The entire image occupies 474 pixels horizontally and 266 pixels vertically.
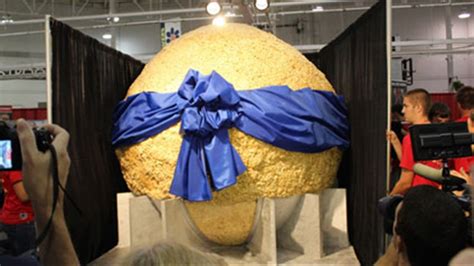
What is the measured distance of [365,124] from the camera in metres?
3.68

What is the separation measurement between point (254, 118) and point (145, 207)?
3.74ft

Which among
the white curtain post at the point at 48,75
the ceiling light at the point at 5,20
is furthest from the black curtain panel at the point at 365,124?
the ceiling light at the point at 5,20

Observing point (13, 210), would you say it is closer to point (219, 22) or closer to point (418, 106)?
point (219, 22)

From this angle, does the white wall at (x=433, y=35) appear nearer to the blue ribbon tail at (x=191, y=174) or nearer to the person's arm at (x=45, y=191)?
the blue ribbon tail at (x=191, y=174)

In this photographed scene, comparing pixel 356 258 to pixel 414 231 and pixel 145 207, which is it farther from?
pixel 414 231

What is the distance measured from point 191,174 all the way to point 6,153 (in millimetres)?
2143

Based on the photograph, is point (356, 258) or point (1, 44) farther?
point (1, 44)

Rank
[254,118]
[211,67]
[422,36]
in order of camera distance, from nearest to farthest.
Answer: [254,118] < [211,67] < [422,36]

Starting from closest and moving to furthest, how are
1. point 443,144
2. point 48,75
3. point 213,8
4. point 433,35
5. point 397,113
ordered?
point 443,144, point 48,75, point 213,8, point 397,113, point 433,35

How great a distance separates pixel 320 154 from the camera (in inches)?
149

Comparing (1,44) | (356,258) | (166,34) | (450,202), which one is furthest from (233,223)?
(1,44)

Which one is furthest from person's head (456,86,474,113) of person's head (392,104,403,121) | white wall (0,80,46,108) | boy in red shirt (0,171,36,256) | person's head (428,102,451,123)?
white wall (0,80,46,108)

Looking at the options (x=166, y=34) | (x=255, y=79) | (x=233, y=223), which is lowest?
→ (x=233, y=223)

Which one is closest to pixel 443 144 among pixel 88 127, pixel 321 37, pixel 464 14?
pixel 88 127
